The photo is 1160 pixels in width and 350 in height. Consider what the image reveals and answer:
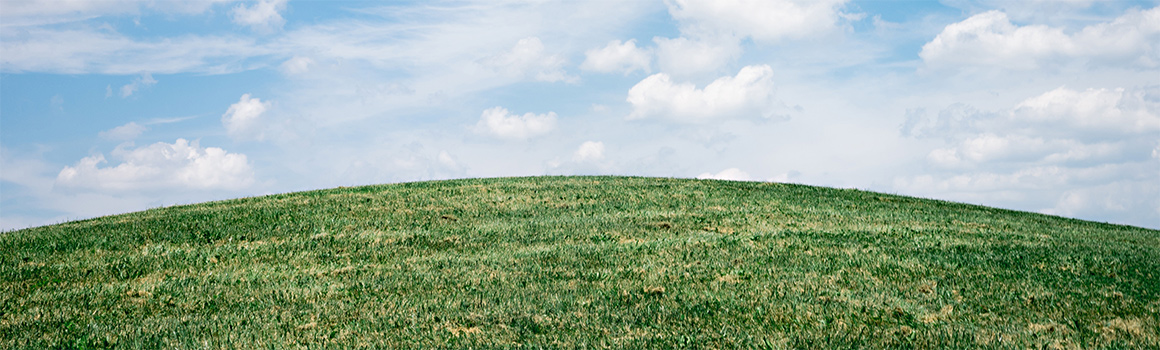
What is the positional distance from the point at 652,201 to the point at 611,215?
294 centimetres

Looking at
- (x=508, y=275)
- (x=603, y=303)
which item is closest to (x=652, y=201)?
(x=508, y=275)

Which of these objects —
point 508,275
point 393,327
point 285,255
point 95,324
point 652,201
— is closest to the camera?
point 393,327

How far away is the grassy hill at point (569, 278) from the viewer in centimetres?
988

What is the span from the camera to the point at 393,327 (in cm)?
1016

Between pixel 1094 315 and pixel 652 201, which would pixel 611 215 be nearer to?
pixel 652 201

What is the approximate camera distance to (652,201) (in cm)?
2308

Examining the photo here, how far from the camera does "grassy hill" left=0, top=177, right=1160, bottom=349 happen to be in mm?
9875

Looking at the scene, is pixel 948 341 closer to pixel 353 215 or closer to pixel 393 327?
pixel 393 327

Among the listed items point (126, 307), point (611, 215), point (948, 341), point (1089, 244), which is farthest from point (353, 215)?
point (1089, 244)

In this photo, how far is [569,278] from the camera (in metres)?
13.0

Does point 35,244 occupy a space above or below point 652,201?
below

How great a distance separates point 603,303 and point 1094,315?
6.80 metres

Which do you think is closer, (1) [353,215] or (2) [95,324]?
(2) [95,324]

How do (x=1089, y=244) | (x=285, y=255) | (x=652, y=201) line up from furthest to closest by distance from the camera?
(x=652, y=201) → (x=1089, y=244) → (x=285, y=255)
